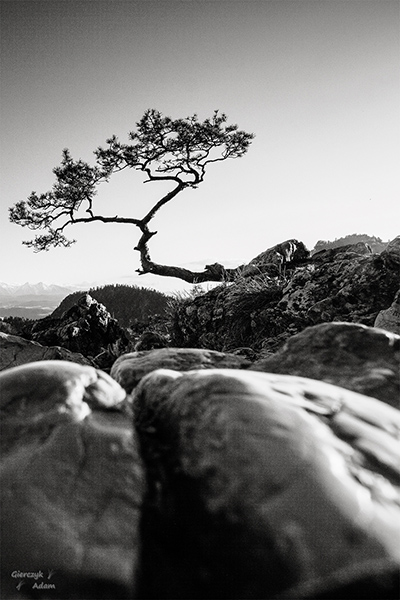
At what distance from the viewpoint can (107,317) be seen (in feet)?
27.3

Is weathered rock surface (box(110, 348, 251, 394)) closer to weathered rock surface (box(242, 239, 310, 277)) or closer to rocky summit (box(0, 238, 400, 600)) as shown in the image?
rocky summit (box(0, 238, 400, 600))

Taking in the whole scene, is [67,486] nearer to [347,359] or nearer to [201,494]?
[201,494]

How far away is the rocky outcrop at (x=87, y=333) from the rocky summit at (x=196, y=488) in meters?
A: 6.34

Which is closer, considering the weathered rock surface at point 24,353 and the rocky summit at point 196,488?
the rocky summit at point 196,488

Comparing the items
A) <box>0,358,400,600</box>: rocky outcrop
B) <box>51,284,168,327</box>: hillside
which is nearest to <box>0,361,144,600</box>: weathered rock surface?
<box>0,358,400,600</box>: rocky outcrop

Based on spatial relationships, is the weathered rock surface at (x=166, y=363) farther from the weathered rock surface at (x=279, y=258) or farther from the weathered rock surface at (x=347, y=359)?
the weathered rock surface at (x=279, y=258)

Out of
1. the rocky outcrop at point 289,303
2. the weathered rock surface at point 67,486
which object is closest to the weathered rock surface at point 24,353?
the rocky outcrop at point 289,303

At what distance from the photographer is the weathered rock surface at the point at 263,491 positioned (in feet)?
2.84

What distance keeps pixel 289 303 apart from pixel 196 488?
5020mm

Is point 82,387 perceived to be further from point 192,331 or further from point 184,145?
point 184,145

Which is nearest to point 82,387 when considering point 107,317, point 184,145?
point 107,317

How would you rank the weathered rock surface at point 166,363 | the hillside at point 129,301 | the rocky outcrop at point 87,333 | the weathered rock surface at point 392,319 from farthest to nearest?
the hillside at point 129,301 < the rocky outcrop at point 87,333 < the weathered rock surface at point 392,319 < the weathered rock surface at point 166,363

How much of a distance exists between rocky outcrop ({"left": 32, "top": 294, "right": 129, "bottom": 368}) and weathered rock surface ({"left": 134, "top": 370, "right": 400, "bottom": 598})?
647 cm

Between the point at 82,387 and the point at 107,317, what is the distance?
725 cm
